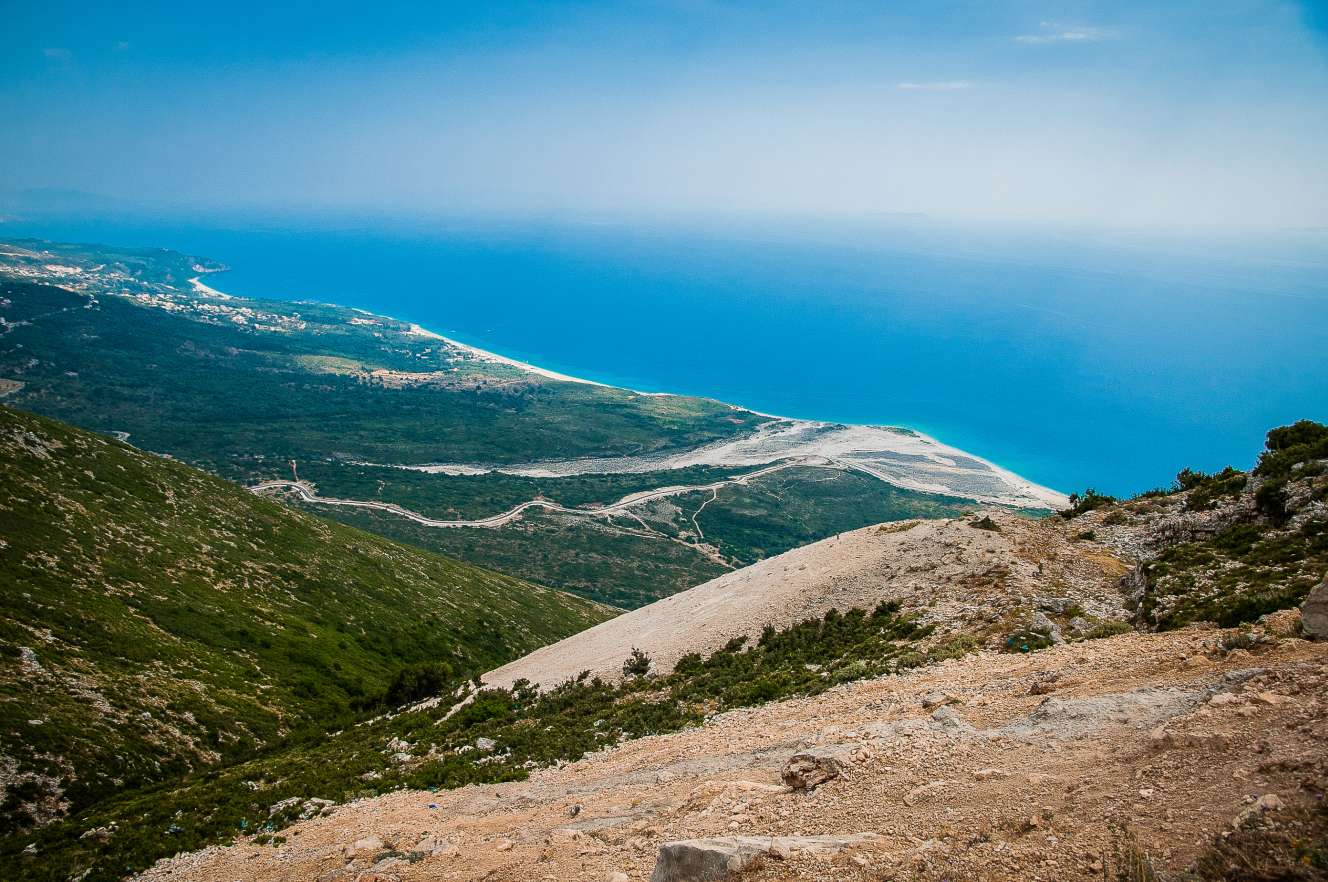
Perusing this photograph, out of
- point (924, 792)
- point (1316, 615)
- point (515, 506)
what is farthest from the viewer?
point (515, 506)

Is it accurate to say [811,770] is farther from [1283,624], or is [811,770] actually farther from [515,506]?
[515,506]

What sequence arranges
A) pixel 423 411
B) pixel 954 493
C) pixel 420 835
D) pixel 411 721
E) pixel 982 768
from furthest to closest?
pixel 423 411
pixel 954 493
pixel 411 721
pixel 420 835
pixel 982 768

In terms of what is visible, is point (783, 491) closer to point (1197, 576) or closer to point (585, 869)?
point (1197, 576)

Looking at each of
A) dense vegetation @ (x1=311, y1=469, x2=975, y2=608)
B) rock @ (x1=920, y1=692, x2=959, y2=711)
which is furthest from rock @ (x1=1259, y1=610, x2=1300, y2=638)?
dense vegetation @ (x1=311, y1=469, x2=975, y2=608)

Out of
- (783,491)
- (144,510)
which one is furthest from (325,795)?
(783,491)

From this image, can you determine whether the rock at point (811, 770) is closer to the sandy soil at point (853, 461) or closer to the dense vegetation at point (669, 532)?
the dense vegetation at point (669, 532)

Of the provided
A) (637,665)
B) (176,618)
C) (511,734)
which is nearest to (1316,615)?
(637,665)

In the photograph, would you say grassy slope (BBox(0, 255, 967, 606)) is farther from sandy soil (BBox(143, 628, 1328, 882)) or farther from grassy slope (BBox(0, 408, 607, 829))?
sandy soil (BBox(143, 628, 1328, 882))
